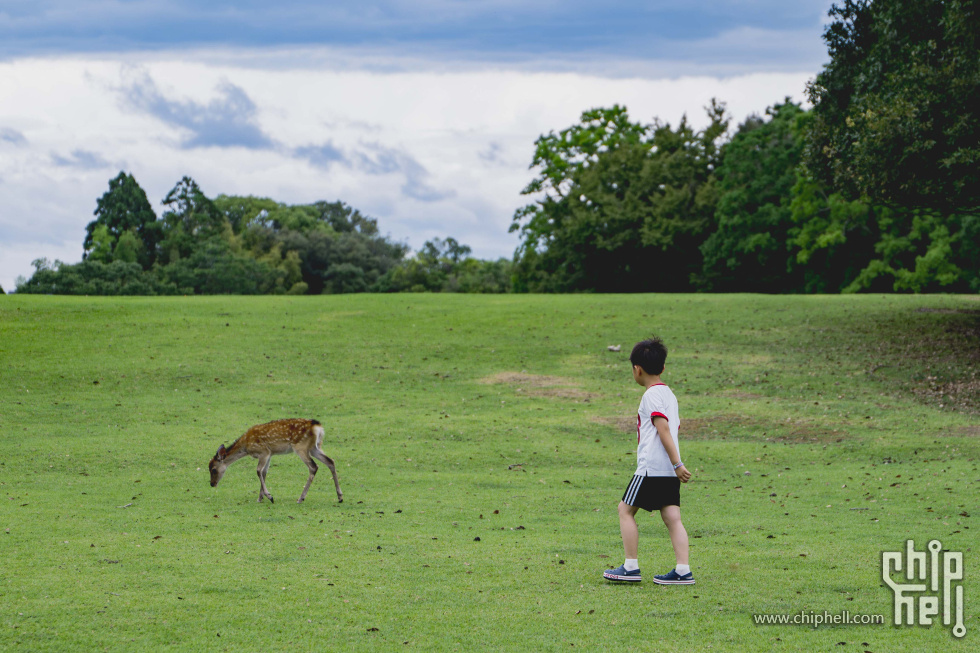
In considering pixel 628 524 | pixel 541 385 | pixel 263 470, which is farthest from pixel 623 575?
pixel 541 385

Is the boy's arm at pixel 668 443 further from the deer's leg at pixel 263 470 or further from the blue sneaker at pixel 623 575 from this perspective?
the deer's leg at pixel 263 470

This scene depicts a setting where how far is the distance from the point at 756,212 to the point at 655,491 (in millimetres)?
48307

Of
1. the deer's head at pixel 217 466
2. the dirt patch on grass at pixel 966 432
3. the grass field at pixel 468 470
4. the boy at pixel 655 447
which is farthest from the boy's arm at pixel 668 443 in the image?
the dirt patch on grass at pixel 966 432

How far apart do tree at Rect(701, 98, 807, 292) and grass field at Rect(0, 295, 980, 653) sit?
16.3 metres

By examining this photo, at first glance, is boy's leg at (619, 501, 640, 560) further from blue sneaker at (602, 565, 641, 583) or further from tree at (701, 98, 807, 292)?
tree at (701, 98, 807, 292)

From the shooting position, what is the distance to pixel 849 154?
86.9 feet

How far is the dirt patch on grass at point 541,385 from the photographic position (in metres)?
23.6

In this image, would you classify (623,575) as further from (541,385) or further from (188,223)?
(188,223)

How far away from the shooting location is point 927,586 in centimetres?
785

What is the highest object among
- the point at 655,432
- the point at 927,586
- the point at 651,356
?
the point at 651,356

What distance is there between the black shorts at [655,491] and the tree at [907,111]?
60.5 feet

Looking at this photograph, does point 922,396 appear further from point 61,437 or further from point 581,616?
point 61,437

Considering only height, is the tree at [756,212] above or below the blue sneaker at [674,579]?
above

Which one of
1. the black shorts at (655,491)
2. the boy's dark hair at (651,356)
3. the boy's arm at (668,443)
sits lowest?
the black shorts at (655,491)
